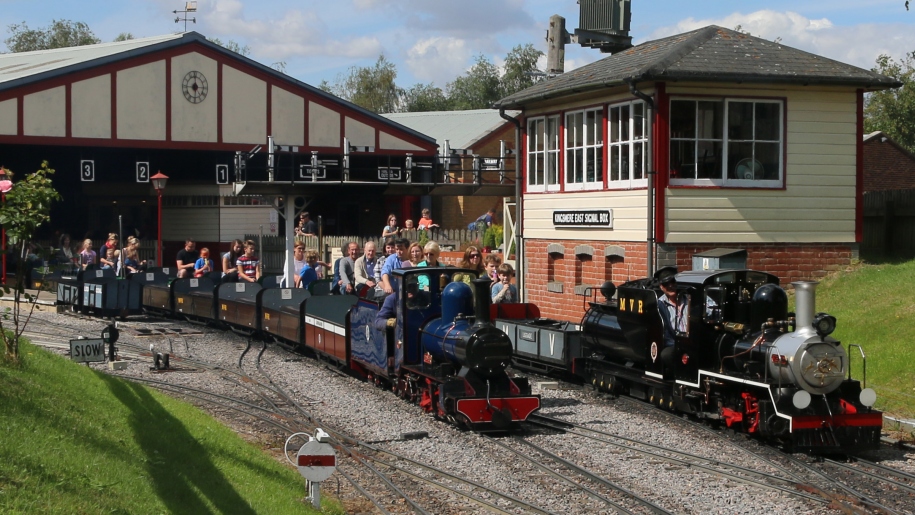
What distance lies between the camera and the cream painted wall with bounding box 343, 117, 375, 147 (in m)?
40.2

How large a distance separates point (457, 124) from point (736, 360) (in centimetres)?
4728

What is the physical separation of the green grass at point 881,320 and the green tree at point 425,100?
75.8m

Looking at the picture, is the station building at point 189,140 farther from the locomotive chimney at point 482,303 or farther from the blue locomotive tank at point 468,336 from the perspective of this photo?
the locomotive chimney at point 482,303

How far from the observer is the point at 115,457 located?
27.1ft

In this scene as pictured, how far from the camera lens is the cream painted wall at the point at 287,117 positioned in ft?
127

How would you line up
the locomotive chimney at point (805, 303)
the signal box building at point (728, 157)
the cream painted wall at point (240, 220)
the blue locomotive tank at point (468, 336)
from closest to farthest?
1. the locomotive chimney at point (805, 303)
2. the blue locomotive tank at point (468, 336)
3. the signal box building at point (728, 157)
4. the cream painted wall at point (240, 220)

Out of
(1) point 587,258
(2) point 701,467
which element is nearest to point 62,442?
(2) point 701,467

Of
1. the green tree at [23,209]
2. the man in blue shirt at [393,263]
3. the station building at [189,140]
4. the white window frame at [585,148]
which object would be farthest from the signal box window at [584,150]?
the green tree at [23,209]

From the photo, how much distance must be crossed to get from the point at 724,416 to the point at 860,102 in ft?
34.0

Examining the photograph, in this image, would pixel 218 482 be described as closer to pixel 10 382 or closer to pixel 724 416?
pixel 10 382

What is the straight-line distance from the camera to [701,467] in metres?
10.9

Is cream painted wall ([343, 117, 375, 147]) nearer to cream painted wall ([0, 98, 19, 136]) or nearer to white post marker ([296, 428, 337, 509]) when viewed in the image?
cream painted wall ([0, 98, 19, 136])

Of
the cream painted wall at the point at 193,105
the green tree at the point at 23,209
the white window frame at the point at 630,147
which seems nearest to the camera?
the green tree at the point at 23,209

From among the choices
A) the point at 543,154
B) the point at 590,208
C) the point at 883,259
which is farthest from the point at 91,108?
the point at 883,259
